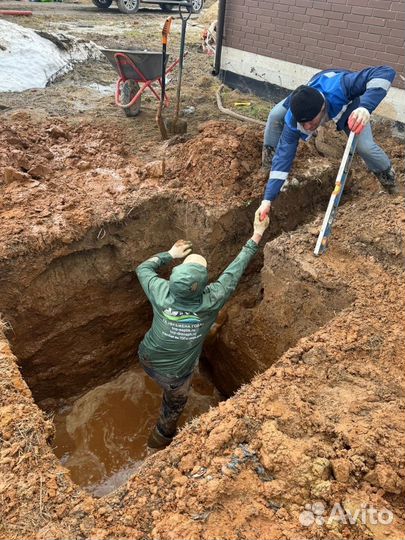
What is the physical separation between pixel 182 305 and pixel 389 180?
263 centimetres

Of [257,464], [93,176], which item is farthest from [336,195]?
[93,176]

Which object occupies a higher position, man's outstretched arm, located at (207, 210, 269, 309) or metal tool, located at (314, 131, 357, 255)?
metal tool, located at (314, 131, 357, 255)

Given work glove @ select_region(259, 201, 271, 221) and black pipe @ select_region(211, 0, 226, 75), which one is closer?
work glove @ select_region(259, 201, 271, 221)

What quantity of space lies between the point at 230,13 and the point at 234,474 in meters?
7.92

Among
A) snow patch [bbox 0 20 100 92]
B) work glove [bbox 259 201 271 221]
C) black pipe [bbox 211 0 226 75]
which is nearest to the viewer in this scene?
work glove [bbox 259 201 271 221]

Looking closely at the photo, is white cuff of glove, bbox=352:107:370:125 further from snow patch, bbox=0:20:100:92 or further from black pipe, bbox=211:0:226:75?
snow patch, bbox=0:20:100:92

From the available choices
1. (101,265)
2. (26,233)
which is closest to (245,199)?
(101,265)

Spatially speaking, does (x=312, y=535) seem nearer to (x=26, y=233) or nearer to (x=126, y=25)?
(x=26, y=233)

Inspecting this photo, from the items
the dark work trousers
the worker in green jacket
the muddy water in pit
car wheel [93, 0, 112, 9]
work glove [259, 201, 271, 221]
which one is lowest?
the muddy water in pit

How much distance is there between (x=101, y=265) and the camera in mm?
4777

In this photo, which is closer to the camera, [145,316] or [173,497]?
[173,497]

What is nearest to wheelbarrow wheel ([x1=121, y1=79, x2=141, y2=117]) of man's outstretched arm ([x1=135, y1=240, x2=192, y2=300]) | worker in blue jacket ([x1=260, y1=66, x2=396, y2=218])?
worker in blue jacket ([x1=260, y1=66, x2=396, y2=218])

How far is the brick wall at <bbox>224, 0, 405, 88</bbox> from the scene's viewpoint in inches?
234

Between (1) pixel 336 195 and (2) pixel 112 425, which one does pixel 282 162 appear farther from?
(2) pixel 112 425
